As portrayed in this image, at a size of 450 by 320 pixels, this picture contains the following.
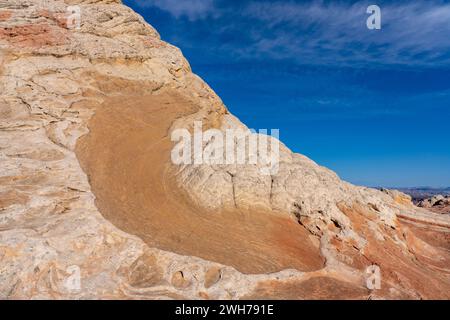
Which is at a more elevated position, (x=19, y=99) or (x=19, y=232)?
(x=19, y=99)

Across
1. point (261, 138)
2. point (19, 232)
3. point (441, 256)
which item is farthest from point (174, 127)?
point (441, 256)

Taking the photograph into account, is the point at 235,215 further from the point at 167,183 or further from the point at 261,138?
the point at 261,138

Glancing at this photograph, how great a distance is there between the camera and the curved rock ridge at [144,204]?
30.9ft

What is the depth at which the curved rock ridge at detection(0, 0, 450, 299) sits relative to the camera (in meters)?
9.41

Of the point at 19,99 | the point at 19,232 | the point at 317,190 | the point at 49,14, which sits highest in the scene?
the point at 49,14

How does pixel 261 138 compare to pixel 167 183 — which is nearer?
pixel 167 183

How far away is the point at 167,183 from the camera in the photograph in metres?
13.0

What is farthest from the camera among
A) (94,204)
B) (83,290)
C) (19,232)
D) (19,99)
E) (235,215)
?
(19,99)

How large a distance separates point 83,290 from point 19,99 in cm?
900

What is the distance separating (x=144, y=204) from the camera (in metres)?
12.0

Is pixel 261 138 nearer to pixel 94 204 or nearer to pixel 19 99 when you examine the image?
pixel 94 204

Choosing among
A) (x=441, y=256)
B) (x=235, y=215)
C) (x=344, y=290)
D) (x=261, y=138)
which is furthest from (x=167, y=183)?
(x=441, y=256)

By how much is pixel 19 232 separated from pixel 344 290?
7.63m

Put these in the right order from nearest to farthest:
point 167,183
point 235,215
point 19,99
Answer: point 235,215, point 167,183, point 19,99
